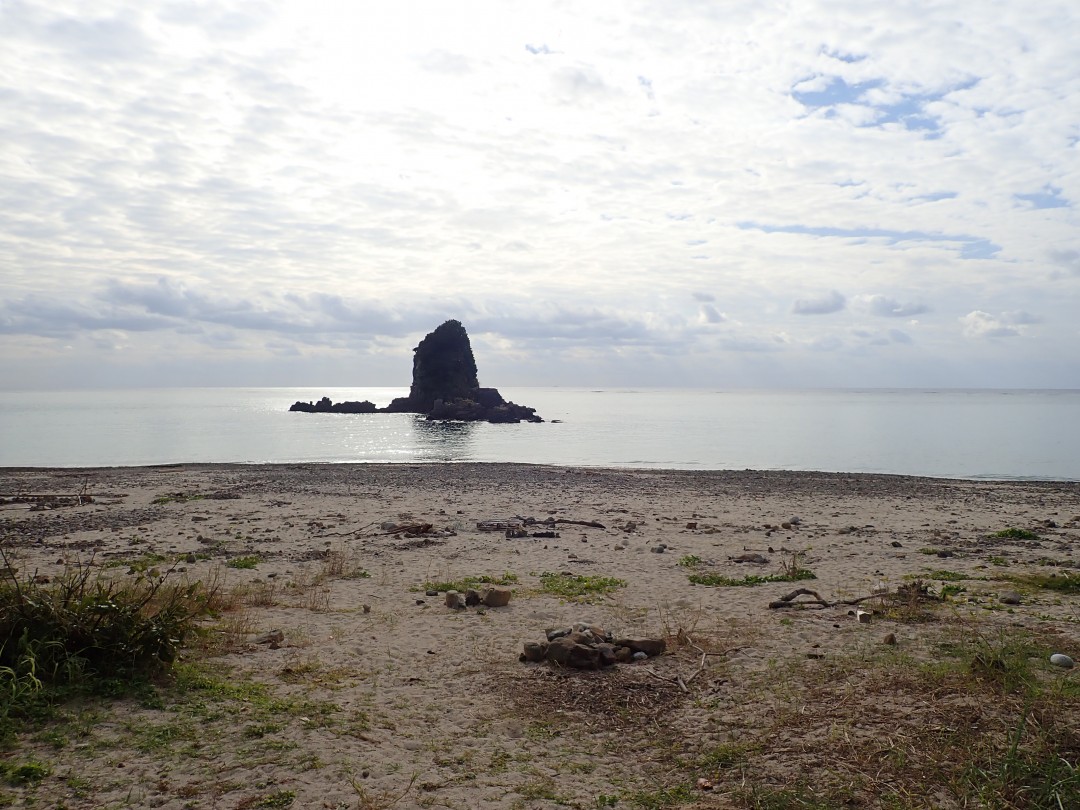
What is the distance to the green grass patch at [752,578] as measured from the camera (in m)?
12.4

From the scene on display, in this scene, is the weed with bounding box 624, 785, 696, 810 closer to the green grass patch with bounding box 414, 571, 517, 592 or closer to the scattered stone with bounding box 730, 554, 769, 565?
the green grass patch with bounding box 414, 571, 517, 592

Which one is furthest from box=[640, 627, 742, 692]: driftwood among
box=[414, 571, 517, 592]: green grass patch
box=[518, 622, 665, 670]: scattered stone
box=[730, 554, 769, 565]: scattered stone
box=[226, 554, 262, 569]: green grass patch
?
box=[226, 554, 262, 569]: green grass patch

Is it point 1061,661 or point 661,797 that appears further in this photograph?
point 1061,661

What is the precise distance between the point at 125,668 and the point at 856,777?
676 centimetres

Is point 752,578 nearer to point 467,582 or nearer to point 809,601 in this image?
point 809,601

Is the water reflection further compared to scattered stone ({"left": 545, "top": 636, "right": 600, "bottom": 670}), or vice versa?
the water reflection

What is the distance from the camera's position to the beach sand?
556 centimetres

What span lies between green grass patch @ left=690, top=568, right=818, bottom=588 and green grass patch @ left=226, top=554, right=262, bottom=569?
8206 mm

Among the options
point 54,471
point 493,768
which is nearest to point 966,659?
point 493,768

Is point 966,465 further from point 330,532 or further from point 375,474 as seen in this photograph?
point 330,532

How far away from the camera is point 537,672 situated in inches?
314

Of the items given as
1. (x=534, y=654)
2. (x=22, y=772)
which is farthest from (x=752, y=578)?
(x=22, y=772)

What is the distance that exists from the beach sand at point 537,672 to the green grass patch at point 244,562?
25 cm

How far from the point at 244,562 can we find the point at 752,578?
30.7 feet
